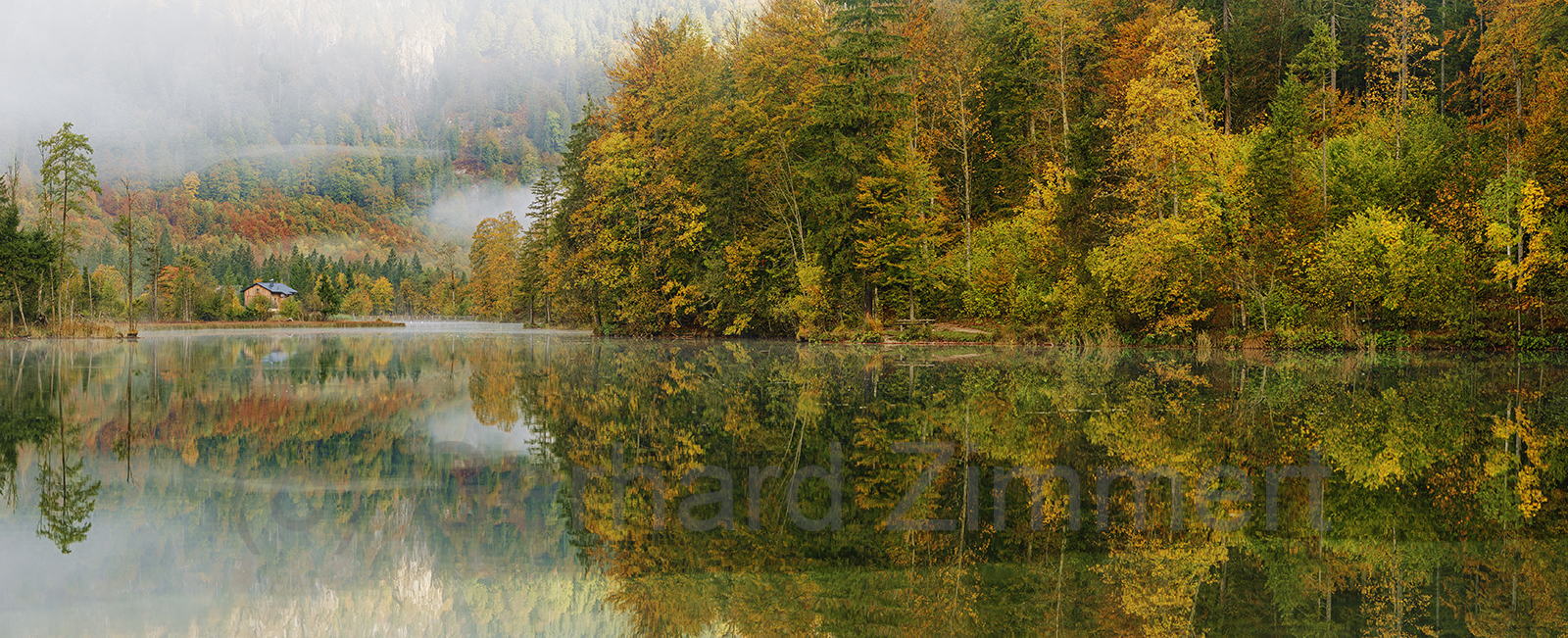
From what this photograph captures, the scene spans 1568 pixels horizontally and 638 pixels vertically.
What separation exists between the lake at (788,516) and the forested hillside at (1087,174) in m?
17.6

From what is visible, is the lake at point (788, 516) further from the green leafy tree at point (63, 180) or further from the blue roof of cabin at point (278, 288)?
the blue roof of cabin at point (278, 288)

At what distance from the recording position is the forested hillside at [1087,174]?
29328 mm

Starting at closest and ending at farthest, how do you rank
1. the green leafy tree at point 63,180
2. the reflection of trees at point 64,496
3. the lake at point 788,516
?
the lake at point 788,516 < the reflection of trees at point 64,496 < the green leafy tree at point 63,180

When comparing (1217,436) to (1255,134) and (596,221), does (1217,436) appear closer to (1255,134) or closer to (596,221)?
A: (1255,134)

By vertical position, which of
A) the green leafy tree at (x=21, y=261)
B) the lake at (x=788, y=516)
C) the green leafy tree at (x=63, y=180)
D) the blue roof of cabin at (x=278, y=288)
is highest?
the green leafy tree at (x=63, y=180)

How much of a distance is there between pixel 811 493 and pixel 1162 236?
87.8 ft

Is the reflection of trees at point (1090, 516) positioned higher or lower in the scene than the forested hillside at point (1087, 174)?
lower

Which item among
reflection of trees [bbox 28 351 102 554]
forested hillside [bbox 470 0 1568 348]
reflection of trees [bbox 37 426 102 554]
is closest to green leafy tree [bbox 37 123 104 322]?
forested hillside [bbox 470 0 1568 348]

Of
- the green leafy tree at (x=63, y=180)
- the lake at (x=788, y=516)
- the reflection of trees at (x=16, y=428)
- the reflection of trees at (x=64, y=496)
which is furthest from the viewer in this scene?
the green leafy tree at (x=63, y=180)

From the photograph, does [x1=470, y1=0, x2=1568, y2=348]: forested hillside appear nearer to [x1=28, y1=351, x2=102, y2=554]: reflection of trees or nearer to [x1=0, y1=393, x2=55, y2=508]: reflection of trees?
[x1=0, y1=393, x2=55, y2=508]: reflection of trees

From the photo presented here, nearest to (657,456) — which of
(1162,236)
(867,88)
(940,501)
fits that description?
(940,501)

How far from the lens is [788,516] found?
661 cm

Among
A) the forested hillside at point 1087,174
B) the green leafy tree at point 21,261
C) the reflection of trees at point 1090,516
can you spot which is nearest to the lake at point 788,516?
the reflection of trees at point 1090,516

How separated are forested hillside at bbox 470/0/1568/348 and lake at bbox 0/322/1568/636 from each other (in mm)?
17596
